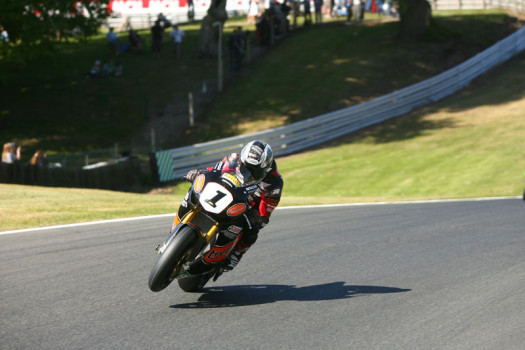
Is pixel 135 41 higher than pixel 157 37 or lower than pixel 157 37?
lower

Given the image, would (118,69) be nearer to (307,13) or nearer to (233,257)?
(307,13)

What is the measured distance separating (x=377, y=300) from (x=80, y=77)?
102 ft

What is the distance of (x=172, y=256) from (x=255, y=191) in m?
0.96

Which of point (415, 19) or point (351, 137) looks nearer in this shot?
point (351, 137)

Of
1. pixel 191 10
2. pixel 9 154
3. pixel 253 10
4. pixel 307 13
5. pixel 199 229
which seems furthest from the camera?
pixel 191 10

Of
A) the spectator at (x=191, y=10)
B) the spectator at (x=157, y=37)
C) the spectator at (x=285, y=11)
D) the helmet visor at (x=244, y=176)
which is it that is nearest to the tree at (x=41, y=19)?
the spectator at (x=157, y=37)

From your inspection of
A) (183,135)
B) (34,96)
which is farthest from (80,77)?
(183,135)

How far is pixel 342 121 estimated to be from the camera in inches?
1154

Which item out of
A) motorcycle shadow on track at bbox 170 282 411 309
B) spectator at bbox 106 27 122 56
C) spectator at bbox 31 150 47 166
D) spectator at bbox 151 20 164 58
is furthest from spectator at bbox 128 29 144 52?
motorcycle shadow on track at bbox 170 282 411 309

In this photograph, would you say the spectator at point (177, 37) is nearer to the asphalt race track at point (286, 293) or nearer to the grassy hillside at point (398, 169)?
the grassy hillside at point (398, 169)

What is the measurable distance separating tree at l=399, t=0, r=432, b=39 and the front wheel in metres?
32.7

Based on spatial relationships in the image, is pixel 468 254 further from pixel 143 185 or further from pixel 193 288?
pixel 143 185

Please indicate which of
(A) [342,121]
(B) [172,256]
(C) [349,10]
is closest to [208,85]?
(A) [342,121]

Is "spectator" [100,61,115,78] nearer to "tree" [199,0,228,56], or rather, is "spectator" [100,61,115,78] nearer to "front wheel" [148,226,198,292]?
"tree" [199,0,228,56]
